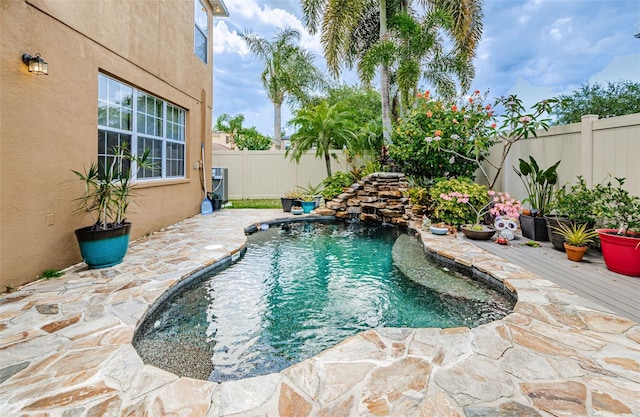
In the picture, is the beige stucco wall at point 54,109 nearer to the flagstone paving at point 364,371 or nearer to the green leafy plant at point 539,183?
the flagstone paving at point 364,371

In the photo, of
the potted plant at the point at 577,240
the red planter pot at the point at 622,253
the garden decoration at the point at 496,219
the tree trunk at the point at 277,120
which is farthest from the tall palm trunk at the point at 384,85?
the tree trunk at the point at 277,120

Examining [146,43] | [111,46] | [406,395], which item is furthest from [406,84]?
[406,395]

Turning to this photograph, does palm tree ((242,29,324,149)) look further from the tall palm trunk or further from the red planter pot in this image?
the red planter pot

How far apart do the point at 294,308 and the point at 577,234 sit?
12.5 ft

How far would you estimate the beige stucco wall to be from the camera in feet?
10.7

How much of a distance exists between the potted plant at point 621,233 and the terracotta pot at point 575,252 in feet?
0.92

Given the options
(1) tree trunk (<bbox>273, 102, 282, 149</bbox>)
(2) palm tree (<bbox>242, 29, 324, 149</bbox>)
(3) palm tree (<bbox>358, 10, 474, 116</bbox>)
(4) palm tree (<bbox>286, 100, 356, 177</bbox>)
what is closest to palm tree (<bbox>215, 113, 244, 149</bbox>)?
(1) tree trunk (<bbox>273, 102, 282, 149</bbox>)

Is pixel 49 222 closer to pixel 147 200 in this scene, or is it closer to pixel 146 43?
pixel 147 200

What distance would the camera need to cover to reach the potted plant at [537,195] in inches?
207

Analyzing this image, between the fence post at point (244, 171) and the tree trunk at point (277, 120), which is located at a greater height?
the tree trunk at point (277, 120)

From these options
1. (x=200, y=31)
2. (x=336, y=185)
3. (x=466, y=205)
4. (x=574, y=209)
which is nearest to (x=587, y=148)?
(x=574, y=209)

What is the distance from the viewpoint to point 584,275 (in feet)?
11.8

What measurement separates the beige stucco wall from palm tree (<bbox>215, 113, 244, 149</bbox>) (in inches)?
877

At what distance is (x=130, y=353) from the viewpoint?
7.15 ft
